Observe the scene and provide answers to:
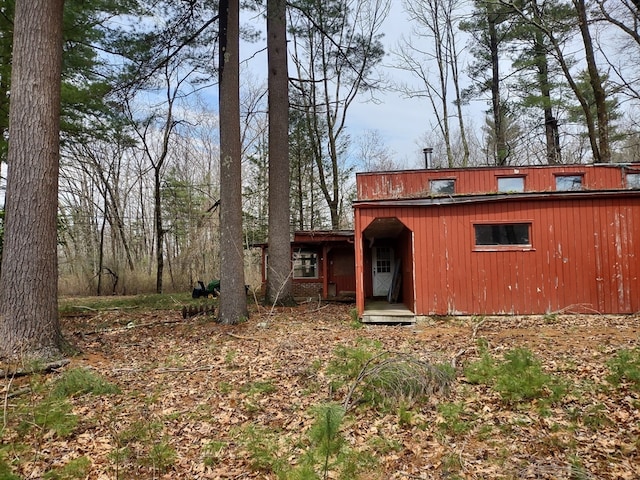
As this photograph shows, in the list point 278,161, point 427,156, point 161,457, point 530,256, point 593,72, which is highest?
point 593,72

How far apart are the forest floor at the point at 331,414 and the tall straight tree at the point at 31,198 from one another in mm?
721

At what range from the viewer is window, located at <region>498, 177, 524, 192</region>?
1414cm

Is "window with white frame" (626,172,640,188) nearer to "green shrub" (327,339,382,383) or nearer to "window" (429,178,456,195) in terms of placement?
"window" (429,178,456,195)

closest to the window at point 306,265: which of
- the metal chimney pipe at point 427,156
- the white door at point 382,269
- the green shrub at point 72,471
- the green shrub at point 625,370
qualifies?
the white door at point 382,269

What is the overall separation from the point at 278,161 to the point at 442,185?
663 cm

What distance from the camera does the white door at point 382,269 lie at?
48.5ft

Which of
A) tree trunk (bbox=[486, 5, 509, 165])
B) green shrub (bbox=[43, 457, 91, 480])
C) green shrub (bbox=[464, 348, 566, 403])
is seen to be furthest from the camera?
tree trunk (bbox=[486, 5, 509, 165])

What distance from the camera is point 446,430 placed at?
12.2ft

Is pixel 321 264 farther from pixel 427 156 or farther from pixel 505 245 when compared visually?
pixel 505 245

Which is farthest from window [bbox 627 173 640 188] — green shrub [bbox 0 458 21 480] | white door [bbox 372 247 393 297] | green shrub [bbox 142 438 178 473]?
green shrub [bbox 0 458 21 480]

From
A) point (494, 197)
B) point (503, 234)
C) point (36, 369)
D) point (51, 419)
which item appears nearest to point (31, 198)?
point (36, 369)

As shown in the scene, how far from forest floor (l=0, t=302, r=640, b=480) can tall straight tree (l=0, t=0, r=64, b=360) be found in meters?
0.72

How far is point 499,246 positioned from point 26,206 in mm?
9353

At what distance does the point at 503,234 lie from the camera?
30.0ft
